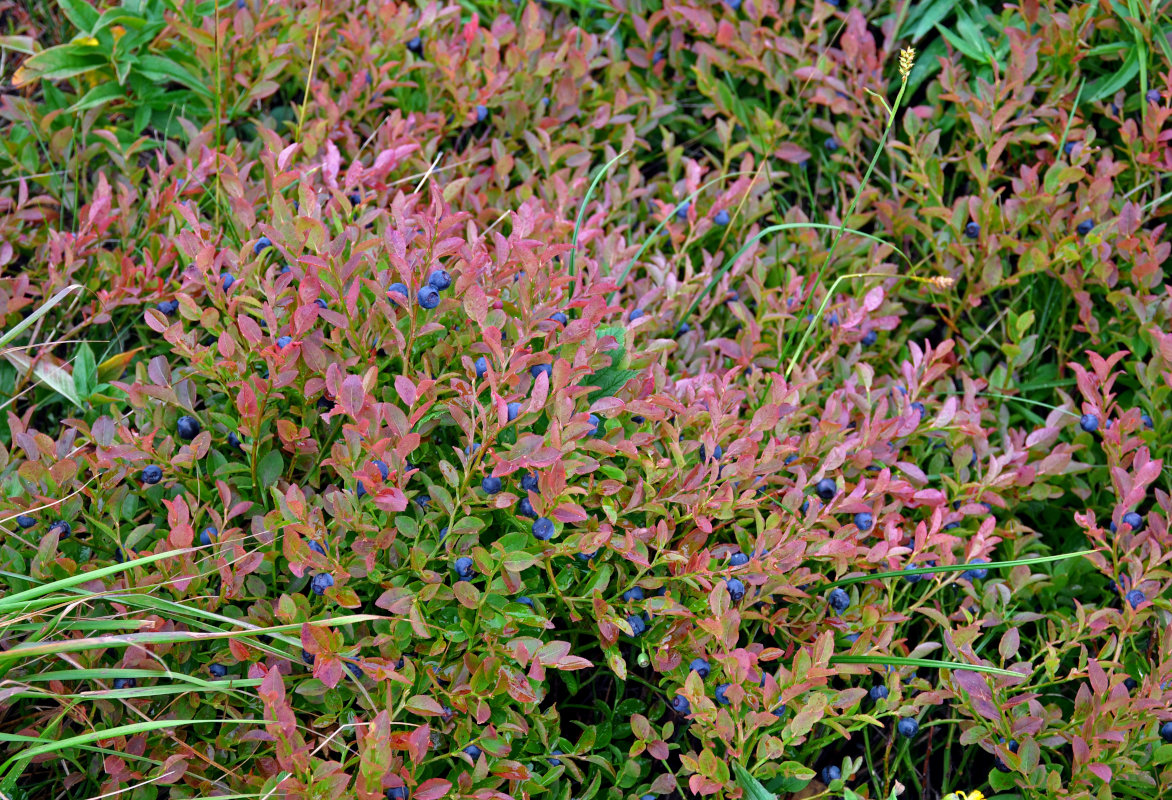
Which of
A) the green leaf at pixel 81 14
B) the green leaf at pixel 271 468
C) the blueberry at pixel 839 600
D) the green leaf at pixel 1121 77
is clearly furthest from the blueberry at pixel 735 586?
the green leaf at pixel 81 14

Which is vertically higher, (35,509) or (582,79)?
(582,79)

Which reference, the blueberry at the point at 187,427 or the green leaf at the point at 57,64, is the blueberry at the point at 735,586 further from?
the green leaf at the point at 57,64

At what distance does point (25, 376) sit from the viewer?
1833mm

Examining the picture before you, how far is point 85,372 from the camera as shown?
1851 mm

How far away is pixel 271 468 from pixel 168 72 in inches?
47.5

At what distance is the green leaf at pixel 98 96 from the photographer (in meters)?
2.25

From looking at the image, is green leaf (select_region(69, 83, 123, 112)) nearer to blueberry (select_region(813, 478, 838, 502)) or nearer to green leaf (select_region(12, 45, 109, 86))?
green leaf (select_region(12, 45, 109, 86))

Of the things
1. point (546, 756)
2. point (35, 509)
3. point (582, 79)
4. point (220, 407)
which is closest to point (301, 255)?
point (220, 407)

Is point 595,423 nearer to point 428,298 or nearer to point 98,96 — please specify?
point 428,298

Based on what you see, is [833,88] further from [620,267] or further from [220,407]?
[220,407]

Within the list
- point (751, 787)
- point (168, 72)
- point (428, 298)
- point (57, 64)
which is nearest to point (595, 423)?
point (428, 298)

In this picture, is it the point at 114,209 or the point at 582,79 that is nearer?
the point at 114,209

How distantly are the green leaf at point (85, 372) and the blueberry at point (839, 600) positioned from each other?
1395mm

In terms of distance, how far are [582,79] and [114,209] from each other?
1.15 meters
